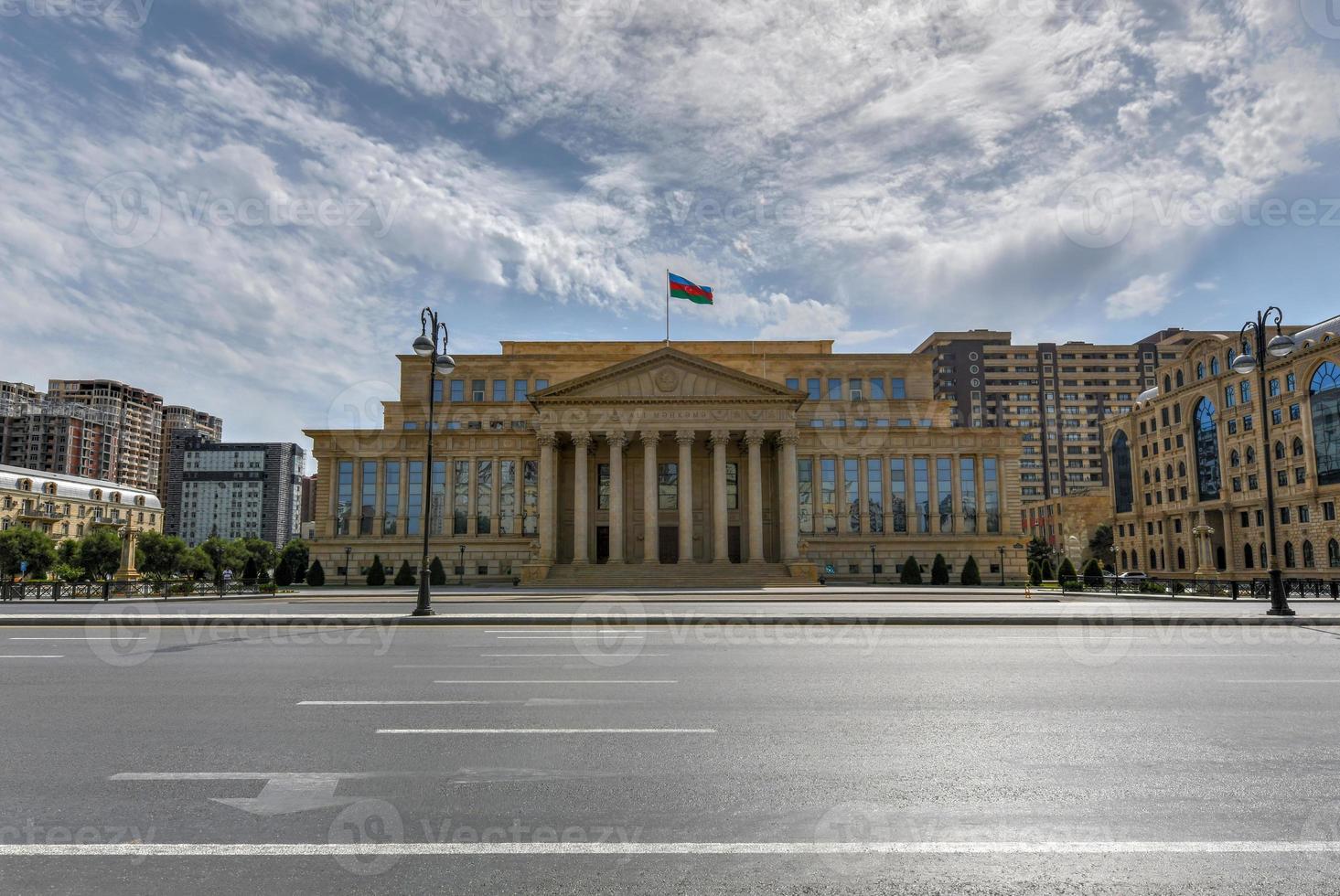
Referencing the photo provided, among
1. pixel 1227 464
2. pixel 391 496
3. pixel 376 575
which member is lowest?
pixel 376 575

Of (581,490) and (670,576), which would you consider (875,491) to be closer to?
(670,576)

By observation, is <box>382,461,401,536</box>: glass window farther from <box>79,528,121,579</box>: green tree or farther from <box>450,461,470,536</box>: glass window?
<box>79,528,121,579</box>: green tree

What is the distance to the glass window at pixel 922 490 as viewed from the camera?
7075cm

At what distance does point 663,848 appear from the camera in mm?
5605

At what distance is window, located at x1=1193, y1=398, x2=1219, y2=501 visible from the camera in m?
87.9

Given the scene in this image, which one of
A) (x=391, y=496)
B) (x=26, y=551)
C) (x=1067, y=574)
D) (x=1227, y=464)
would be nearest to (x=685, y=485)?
(x=391, y=496)

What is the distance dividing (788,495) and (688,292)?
55.1 feet

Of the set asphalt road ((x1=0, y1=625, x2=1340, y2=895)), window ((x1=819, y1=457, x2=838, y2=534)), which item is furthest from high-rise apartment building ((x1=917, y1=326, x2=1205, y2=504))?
asphalt road ((x1=0, y1=625, x2=1340, y2=895))

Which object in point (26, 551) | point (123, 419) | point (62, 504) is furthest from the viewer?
point (123, 419)

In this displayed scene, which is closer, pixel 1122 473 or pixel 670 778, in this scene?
pixel 670 778

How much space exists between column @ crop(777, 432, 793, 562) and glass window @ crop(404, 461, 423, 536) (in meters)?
30.4

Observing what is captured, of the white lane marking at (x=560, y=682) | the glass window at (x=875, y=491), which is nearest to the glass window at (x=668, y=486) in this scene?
the glass window at (x=875, y=491)

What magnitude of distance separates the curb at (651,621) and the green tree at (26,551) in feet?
259

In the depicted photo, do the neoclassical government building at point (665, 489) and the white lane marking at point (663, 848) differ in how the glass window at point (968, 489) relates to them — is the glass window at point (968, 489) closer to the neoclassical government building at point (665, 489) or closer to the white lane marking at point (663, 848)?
the neoclassical government building at point (665, 489)
